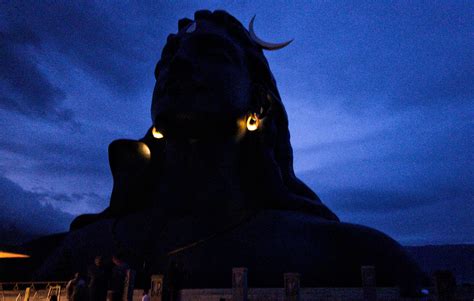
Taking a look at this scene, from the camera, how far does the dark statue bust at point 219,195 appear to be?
839cm

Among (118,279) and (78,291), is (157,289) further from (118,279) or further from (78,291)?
(78,291)

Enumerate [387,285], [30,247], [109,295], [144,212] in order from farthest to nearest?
[30,247] < [144,212] < [387,285] < [109,295]

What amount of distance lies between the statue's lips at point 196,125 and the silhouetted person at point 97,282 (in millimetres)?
3449

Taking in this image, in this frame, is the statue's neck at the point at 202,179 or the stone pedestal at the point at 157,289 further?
the statue's neck at the point at 202,179

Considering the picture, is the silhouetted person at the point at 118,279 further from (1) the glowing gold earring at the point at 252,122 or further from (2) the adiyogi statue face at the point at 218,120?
(1) the glowing gold earring at the point at 252,122

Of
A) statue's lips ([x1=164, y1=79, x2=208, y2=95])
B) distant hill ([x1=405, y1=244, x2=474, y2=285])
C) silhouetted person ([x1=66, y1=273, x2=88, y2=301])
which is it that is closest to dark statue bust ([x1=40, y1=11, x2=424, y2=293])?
statue's lips ([x1=164, y1=79, x2=208, y2=95])

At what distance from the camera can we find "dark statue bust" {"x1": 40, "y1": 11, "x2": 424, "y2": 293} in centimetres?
839

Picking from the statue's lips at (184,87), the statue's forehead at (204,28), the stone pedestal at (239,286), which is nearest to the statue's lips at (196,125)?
the statue's lips at (184,87)

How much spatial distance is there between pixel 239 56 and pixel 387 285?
20.4 ft

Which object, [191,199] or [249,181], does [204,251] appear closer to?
[191,199]

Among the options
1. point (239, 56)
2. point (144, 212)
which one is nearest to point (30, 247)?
point (144, 212)

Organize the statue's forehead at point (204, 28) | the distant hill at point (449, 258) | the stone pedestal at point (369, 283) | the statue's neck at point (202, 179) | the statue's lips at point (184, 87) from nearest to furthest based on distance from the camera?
the stone pedestal at point (369, 283) < the statue's lips at point (184, 87) < the statue's neck at point (202, 179) < the statue's forehead at point (204, 28) < the distant hill at point (449, 258)

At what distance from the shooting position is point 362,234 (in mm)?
8750

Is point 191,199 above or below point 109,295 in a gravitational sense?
above
